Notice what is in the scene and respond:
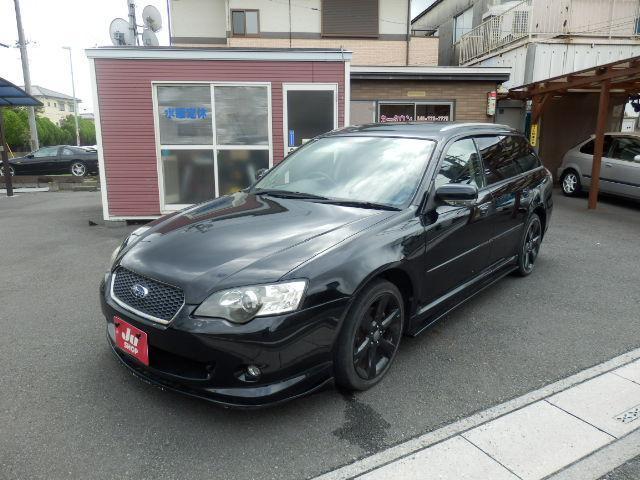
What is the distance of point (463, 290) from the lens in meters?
3.65

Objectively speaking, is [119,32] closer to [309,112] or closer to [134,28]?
[134,28]

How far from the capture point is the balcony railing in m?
15.1

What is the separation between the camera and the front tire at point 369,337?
2.57m

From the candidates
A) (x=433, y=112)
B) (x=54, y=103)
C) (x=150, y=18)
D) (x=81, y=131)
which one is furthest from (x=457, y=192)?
(x=54, y=103)

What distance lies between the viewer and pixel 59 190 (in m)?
14.4

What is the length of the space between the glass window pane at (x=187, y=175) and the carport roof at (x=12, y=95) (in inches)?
243

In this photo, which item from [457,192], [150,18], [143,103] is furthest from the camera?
[150,18]

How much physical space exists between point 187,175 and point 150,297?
570 centimetres

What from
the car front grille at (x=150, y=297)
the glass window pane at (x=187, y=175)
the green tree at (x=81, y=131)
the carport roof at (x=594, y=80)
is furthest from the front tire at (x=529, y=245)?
the green tree at (x=81, y=131)

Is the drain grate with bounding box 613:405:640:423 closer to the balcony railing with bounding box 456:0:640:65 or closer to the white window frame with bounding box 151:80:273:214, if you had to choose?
the white window frame with bounding box 151:80:273:214

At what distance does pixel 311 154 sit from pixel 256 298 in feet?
6.63

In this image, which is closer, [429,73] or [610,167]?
[610,167]

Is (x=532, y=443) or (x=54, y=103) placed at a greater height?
(x=54, y=103)

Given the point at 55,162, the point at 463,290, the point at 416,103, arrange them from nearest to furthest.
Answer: the point at 463,290 < the point at 416,103 < the point at 55,162
